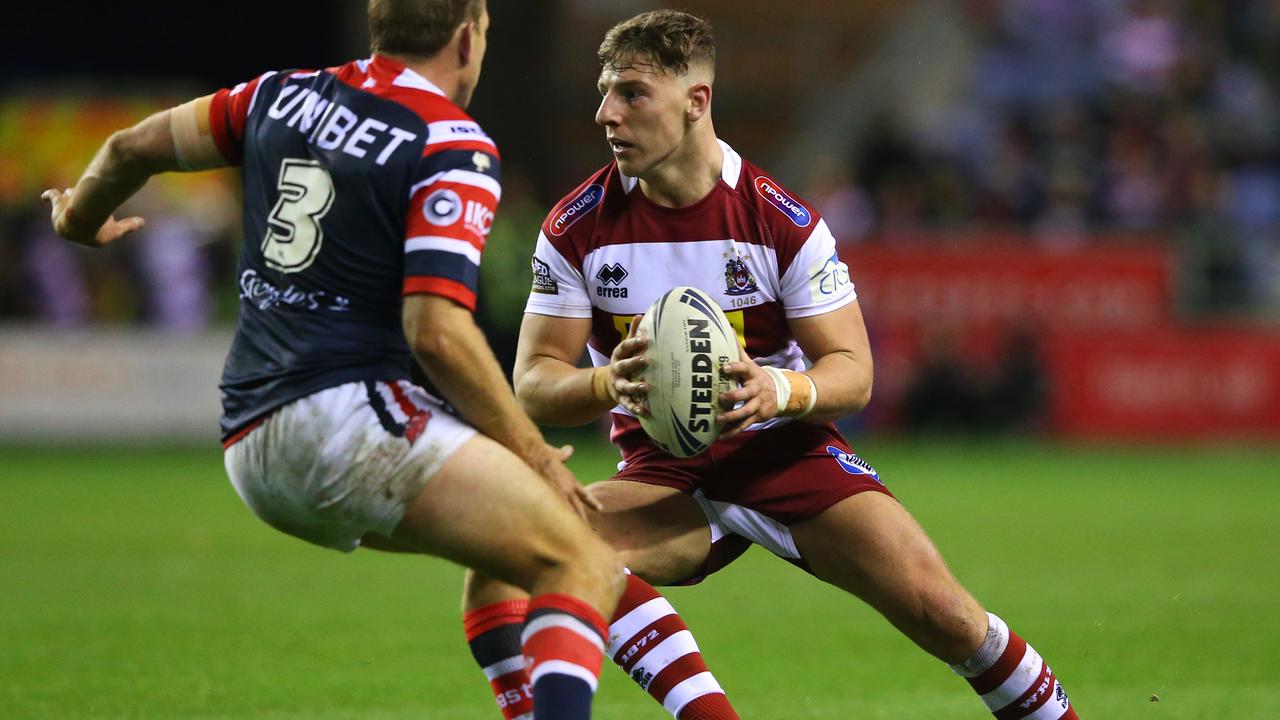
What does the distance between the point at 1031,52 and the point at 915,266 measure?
6.04 m

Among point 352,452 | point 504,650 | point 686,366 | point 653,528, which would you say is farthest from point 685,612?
point 352,452

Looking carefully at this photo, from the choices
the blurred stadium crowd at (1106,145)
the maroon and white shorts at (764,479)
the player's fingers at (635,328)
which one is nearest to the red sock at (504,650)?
the maroon and white shorts at (764,479)

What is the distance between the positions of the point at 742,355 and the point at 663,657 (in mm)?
1003

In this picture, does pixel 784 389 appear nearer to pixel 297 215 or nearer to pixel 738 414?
pixel 738 414

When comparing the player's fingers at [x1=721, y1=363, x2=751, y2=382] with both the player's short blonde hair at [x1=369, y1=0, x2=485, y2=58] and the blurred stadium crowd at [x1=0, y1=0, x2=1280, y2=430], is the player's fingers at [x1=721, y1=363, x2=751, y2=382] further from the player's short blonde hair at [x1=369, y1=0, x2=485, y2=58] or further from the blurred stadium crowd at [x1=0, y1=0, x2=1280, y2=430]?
the blurred stadium crowd at [x1=0, y1=0, x2=1280, y2=430]

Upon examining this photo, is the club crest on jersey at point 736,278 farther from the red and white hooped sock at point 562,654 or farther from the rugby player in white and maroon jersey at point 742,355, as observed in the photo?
the red and white hooped sock at point 562,654

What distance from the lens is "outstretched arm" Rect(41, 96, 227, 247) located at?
15.1 ft

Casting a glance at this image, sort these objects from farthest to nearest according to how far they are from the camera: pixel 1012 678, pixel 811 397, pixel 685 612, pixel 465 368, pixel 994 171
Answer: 1. pixel 994 171
2. pixel 685 612
3. pixel 1012 678
4. pixel 811 397
5. pixel 465 368

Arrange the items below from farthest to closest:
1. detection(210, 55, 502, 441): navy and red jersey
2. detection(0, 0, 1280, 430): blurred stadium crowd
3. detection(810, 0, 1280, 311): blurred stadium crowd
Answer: detection(810, 0, 1280, 311): blurred stadium crowd
detection(0, 0, 1280, 430): blurred stadium crowd
detection(210, 55, 502, 441): navy and red jersey

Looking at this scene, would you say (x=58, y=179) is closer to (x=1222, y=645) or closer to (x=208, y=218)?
(x=208, y=218)

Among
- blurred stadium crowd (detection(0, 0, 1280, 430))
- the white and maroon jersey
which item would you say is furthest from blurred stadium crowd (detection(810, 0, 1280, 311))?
the white and maroon jersey

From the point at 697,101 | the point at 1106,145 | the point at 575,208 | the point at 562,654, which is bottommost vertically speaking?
the point at 1106,145

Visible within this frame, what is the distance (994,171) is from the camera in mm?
20812

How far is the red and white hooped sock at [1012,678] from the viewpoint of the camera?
16.4 ft
